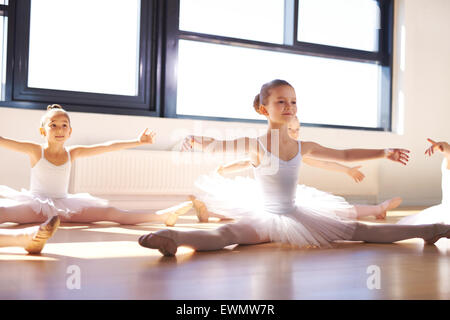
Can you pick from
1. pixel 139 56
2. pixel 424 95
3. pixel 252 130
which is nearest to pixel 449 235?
pixel 252 130

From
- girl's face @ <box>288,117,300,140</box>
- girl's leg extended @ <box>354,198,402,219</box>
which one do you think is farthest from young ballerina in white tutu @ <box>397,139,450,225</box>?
girl's face @ <box>288,117,300,140</box>

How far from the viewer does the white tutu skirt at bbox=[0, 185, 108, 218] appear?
2564mm

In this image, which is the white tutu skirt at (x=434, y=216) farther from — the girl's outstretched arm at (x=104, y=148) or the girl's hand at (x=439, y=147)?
the girl's outstretched arm at (x=104, y=148)

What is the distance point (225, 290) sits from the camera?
1.12 meters

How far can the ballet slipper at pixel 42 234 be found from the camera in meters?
1.53

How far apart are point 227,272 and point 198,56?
11.2 feet

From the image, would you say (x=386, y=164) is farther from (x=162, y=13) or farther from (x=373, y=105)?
(x=162, y=13)

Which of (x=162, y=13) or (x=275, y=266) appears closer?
(x=275, y=266)

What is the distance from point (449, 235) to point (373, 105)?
3.73m

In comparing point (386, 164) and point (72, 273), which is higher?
point (386, 164)

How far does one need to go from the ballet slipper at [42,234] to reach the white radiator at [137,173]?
2.23 meters

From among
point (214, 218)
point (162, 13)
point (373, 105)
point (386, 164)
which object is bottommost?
point (214, 218)

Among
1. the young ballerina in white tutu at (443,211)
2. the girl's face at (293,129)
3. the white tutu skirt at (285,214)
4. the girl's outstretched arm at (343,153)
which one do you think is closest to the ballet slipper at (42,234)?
the white tutu skirt at (285,214)

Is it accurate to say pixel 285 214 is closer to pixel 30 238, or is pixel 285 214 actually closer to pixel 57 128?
pixel 30 238
